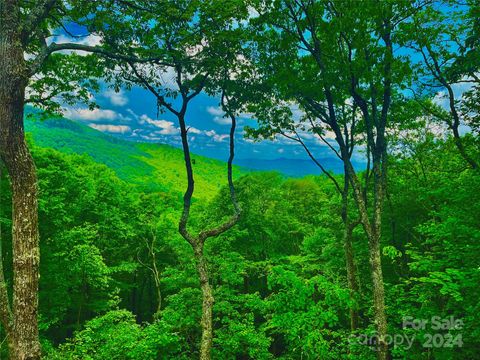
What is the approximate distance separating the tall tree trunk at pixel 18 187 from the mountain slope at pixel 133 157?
93.7 meters

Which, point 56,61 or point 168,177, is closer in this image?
point 56,61

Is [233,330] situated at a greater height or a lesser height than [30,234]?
lesser

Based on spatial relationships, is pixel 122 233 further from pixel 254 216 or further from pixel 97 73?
pixel 97 73

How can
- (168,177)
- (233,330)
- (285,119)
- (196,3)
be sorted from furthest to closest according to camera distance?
(168,177) → (285,119) → (233,330) → (196,3)

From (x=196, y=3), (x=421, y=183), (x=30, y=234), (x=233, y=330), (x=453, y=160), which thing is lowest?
(x=233, y=330)

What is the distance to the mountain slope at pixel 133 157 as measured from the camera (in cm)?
11175

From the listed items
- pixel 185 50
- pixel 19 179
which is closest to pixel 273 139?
pixel 185 50

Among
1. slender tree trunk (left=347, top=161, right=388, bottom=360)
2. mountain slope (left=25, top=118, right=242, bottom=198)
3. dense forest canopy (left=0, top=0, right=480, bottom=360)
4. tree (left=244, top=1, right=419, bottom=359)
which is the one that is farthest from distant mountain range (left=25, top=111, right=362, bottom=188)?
slender tree trunk (left=347, top=161, right=388, bottom=360)

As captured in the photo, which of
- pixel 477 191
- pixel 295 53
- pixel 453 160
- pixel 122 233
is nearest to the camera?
pixel 477 191

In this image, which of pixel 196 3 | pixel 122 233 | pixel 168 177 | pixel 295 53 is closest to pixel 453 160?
pixel 295 53

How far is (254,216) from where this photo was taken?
2775 cm

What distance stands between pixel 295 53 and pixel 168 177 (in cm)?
11230

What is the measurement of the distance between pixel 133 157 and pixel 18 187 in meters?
137

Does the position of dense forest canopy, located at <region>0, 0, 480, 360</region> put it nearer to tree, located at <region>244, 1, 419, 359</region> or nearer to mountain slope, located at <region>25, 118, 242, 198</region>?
tree, located at <region>244, 1, 419, 359</region>
